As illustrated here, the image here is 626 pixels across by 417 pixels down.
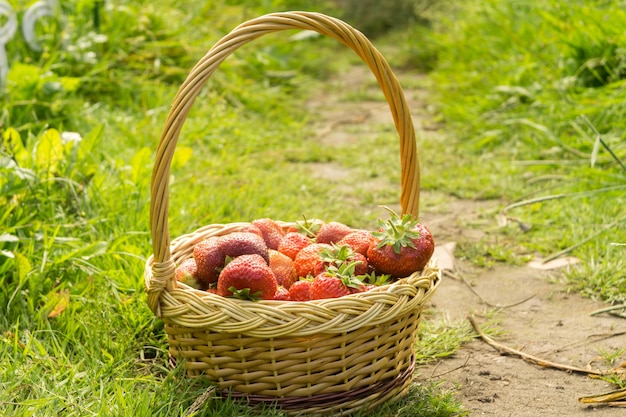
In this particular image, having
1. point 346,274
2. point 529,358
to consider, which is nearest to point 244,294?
point 346,274

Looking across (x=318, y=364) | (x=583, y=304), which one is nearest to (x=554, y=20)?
(x=583, y=304)

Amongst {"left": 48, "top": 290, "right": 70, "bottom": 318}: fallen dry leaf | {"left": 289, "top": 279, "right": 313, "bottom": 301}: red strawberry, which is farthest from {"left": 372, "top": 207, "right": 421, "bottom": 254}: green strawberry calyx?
{"left": 48, "top": 290, "right": 70, "bottom": 318}: fallen dry leaf

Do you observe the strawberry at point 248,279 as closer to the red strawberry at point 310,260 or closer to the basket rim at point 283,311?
the basket rim at point 283,311

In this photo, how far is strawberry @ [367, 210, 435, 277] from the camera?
1902 mm

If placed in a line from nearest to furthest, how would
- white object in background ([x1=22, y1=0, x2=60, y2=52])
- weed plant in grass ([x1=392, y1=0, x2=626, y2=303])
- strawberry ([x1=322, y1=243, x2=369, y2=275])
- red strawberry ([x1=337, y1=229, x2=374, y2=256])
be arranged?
strawberry ([x1=322, y1=243, x2=369, y2=275]) → red strawberry ([x1=337, y1=229, x2=374, y2=256]) → weed plant in grass ([x1=392, y1=0, x2=626, y2=303]) → white object in background ([x1=22, y1=0, x2=60, y2=52])

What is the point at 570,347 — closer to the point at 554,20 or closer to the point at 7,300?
the point at 7,300

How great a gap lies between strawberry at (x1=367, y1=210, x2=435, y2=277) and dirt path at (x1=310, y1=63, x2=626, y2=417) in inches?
13.8

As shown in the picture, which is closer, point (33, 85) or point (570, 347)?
point (570, 347)

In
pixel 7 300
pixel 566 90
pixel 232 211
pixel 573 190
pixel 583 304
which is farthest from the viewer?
pixel 566 90

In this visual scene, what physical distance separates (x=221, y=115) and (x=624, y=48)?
2.11 metres

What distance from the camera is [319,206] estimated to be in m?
3.30

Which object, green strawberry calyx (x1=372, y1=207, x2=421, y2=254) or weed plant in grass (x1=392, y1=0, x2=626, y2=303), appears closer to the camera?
green strawberry calyx (x1=372, y1=207, x2=421, y2=254)

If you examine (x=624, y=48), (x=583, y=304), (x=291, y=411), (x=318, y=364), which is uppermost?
(x=624, y=48)

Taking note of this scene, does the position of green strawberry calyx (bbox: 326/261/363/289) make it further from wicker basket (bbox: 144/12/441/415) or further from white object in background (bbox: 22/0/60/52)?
white object in background (bbox: 22/0/60/52)
